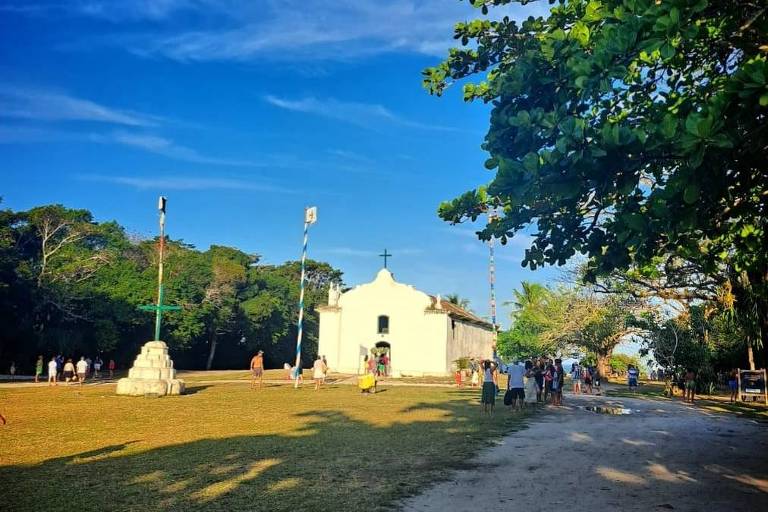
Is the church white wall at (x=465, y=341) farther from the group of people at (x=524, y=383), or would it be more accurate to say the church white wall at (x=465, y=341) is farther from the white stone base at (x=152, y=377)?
the white stone base at (x=152, y=377)

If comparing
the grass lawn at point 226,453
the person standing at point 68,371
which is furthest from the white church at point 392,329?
the grass lawn at point 226,453

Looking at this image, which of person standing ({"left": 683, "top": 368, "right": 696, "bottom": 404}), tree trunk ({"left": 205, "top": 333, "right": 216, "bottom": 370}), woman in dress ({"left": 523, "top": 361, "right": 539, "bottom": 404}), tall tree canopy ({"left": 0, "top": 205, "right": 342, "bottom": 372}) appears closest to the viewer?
woman in dress ({"left": 523, "top": 361, "right": 539, "bottom": 404})

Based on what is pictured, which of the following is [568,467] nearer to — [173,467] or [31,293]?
[173,467]

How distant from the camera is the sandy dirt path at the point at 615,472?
271 inches

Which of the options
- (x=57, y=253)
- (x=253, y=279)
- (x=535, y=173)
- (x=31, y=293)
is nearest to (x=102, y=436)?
(x=535, y=173)

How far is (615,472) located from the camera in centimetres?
863

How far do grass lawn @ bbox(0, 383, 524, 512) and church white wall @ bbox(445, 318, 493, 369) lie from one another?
2555cm

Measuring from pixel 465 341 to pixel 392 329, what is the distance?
765 cm

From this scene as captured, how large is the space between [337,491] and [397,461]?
2259mm

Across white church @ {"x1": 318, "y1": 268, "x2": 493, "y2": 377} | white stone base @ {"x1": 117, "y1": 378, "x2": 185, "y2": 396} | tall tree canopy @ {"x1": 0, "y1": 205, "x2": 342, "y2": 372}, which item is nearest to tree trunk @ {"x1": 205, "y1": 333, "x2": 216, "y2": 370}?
tall tree canopy @ {"x1": 0, "y1": 205, "x2": 342, "y2": 372}

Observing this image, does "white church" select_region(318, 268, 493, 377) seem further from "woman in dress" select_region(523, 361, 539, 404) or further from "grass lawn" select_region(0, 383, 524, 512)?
"grass lawn" select_region(0, 383, 524, 512)

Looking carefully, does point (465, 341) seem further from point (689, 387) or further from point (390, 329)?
point (689, 387)

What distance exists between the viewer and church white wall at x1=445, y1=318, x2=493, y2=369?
146 feet

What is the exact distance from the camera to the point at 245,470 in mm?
8453
